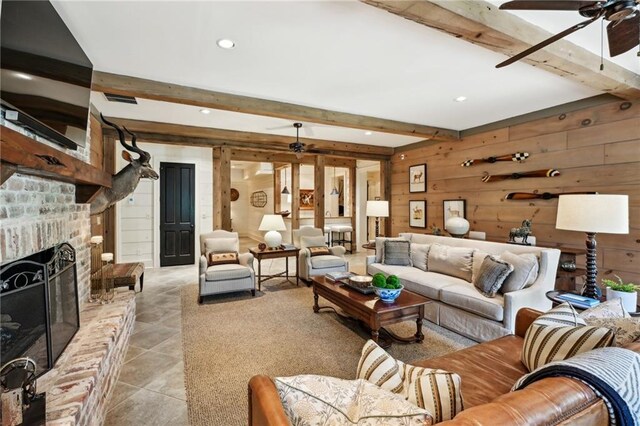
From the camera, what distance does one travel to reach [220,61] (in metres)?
2.74

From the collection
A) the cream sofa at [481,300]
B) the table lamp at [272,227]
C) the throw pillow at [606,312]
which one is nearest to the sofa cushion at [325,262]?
the table lamp at [272,227]

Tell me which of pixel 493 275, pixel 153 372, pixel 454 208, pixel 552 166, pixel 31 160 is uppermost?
pixel 552 166

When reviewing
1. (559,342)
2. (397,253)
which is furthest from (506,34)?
(397,253)

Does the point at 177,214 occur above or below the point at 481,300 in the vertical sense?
above

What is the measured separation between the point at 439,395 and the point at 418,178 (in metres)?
5.65

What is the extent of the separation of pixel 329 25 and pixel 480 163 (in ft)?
12.6

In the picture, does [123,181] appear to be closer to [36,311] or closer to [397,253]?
[36,311]

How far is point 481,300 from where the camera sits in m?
2.88

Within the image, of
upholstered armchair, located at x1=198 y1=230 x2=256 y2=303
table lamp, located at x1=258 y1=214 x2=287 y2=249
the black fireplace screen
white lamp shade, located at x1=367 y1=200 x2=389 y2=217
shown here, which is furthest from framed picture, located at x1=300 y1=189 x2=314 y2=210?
the black fireplace screen

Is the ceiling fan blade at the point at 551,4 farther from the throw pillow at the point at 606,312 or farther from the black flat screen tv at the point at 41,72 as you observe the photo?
the black flat screen tv at the point at 41,72

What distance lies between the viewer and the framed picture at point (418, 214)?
19.9 feet

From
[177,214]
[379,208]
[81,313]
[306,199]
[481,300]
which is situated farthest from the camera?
[306,199]

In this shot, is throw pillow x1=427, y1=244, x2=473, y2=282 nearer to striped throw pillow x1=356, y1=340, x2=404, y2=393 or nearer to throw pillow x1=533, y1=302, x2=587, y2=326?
throw pillow x1=533, y1=302, x2=587, y2=326

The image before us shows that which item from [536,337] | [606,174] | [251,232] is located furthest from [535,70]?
[251,232]
